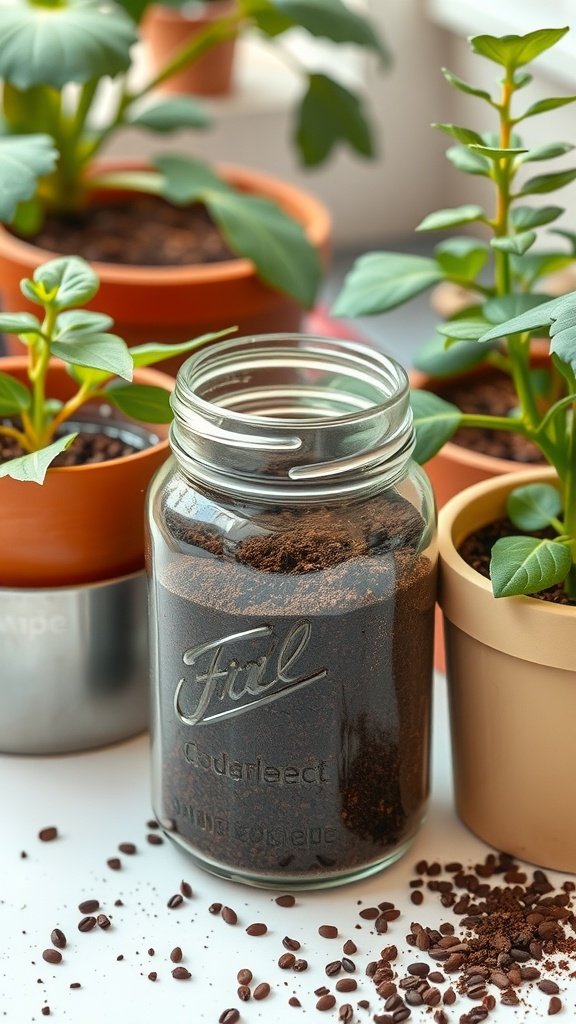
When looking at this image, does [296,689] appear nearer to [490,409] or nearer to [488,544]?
[488,544]

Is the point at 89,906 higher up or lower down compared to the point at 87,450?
lower down

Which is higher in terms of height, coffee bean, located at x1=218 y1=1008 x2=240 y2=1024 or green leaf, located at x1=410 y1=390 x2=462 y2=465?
green leaf, located at x1=410 y1=390 x2=462 y2=465

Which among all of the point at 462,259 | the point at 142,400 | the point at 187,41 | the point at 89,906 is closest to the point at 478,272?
the point at 462,259

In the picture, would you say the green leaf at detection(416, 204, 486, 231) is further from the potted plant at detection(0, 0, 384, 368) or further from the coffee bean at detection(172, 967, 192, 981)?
the coffee bean at detection(172, 967, 192, 981)

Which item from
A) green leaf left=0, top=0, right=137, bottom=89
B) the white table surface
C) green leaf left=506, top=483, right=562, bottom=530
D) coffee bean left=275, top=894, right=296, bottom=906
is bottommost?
the white table surface

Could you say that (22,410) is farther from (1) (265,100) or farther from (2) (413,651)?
(1) (265,100)

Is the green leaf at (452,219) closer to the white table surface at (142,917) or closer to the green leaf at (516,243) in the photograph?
the green leaf at (516,243)

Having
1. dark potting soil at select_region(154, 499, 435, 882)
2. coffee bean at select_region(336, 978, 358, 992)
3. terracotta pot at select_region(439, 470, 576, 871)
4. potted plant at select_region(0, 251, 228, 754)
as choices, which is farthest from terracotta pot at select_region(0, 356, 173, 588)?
coffee bean at select_region(336, 978, 358, 992)

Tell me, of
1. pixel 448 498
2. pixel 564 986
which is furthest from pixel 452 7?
pixel 564 986
